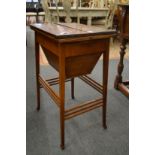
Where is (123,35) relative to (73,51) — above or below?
above

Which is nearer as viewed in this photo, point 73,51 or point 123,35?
point 73,51

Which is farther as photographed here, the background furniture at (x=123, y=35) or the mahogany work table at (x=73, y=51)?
the background furniture at (x=123, y=35)

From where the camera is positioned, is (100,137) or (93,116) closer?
(100,137)

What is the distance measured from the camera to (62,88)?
1.40 m

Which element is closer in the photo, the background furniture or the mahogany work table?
the mahogany work table
